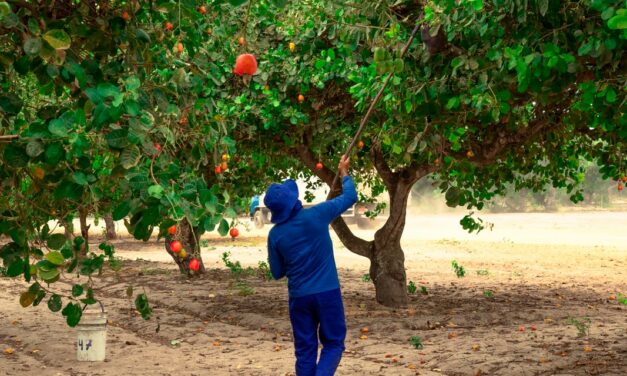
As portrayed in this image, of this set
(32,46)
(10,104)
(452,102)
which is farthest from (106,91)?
(452,102)

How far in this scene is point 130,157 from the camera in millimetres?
3688

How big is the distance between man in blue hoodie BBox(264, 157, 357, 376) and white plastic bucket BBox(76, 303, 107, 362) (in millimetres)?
2909

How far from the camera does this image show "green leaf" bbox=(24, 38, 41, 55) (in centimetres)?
350

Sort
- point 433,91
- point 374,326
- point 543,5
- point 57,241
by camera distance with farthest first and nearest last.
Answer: point 374,326 < point 433,91 < point 543,5 < point 57,241

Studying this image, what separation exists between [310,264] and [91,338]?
3.53m

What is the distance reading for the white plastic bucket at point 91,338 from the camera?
27.3ft

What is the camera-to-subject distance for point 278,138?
11.3 metres

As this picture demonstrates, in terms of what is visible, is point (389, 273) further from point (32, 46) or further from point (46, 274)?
point (32, 46)

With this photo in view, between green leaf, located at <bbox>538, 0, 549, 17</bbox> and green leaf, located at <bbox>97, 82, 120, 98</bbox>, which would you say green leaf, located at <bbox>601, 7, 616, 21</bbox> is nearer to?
green leaf, located at <bbox>538, 0, 549, 17</bbox>

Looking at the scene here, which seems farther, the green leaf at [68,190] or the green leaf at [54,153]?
the green leaf at [68,190]

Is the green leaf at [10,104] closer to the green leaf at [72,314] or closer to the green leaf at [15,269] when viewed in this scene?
the green leaf at [15,269]

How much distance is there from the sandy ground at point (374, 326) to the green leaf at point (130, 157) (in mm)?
1787

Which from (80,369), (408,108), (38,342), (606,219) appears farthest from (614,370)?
(606,219)

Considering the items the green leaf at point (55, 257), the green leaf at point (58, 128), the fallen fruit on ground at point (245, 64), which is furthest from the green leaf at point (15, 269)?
the fallen fruit on ground at point (245, 64)
